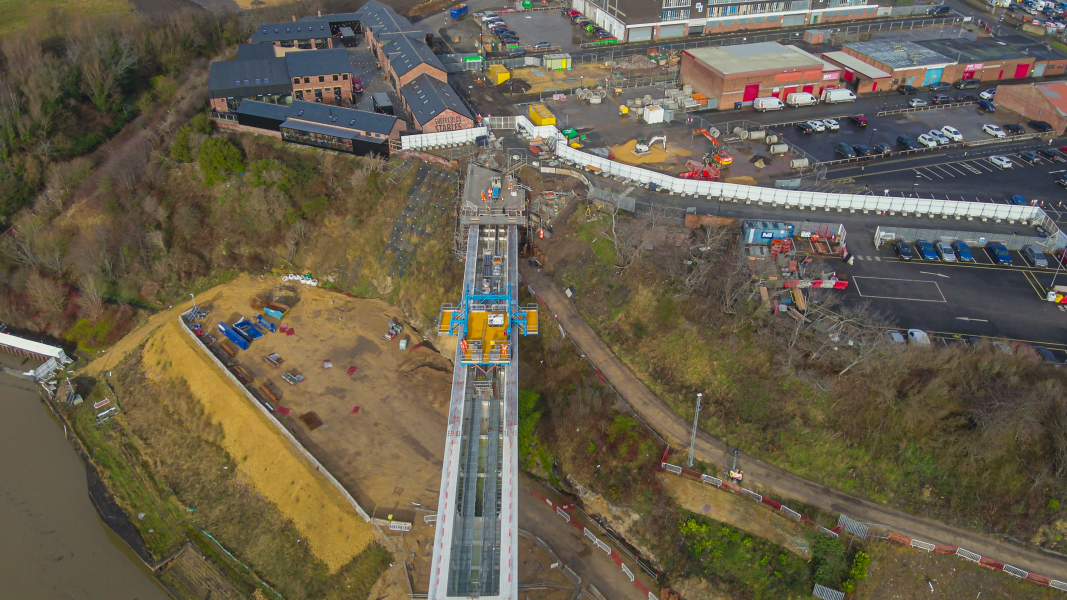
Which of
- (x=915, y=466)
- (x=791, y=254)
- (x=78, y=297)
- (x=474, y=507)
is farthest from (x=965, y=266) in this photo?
(x=78, y=297)

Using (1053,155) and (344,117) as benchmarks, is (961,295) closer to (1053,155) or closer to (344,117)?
(1053,155)

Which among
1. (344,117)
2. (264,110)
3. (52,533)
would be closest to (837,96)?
(344,117)

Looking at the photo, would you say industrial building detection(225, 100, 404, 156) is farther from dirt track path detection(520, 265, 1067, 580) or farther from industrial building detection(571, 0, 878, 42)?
industrial building detection(571, 0, 878, 42)

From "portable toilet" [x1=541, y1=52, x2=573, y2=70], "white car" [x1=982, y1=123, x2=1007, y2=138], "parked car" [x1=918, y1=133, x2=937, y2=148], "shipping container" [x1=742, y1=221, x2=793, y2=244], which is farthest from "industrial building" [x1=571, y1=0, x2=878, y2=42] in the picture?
"shipping container" [x1=742, y1=221, x2=793, y2=244]

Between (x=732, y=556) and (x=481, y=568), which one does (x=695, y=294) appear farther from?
(x=481, y=568)

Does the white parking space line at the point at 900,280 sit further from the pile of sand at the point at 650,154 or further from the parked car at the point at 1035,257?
the pile of sand at the point at 650,154

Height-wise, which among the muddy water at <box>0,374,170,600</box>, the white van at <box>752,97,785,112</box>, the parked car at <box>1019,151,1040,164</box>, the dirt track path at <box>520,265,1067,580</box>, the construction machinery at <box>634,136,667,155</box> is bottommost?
the muddy water at <box>0,374,170,600</box>

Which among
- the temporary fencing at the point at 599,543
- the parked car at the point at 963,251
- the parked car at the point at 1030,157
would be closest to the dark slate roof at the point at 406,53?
the temporary fencing at the point at 599,543
